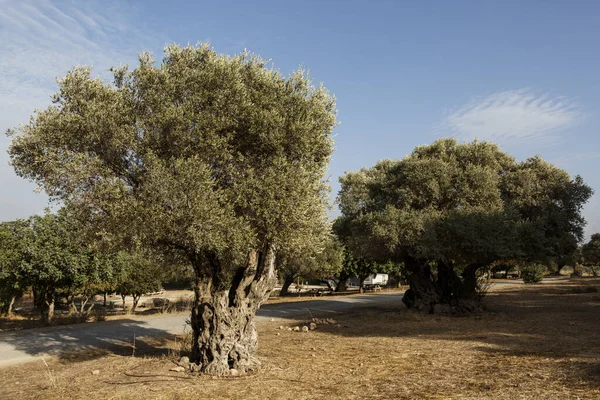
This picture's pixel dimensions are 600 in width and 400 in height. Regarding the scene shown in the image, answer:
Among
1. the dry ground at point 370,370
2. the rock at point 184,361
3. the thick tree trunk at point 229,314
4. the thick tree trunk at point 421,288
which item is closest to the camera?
the dry ground at point 370,370

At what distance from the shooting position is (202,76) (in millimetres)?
12594

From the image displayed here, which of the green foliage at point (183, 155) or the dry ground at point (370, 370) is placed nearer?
the dry ground at point (370, 370)

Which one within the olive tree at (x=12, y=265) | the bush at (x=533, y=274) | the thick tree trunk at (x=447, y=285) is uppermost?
the olive tree at (x=12, y=265)

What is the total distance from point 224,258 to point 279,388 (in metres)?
5.09

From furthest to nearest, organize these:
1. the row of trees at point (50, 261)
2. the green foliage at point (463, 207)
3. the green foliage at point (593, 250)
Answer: the green foliage at point (593, 250) < the row of trees at point (50, 261) < the green foliage at point (463, 207)

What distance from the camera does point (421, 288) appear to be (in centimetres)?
2927

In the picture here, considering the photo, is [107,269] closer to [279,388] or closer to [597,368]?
[279,388]

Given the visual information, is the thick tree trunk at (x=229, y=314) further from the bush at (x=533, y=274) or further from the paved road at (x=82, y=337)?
the bush at (x=533, y=274)

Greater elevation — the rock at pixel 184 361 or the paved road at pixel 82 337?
the rock at pixel 184 361

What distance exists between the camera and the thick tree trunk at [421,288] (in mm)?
28688

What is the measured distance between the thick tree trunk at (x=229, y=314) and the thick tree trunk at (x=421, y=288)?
689 inches

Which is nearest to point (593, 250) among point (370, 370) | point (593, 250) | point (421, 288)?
point (593, 250)

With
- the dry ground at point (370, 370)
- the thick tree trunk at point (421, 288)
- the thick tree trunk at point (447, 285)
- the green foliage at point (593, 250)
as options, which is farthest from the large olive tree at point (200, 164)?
the green foliage at point (593, 250)

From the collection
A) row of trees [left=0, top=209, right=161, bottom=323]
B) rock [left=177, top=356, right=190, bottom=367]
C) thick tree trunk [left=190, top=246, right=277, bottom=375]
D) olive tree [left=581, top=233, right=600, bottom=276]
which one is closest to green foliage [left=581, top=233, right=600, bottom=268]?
olive tree [left=581, top=233, right=600, bottom=276]
